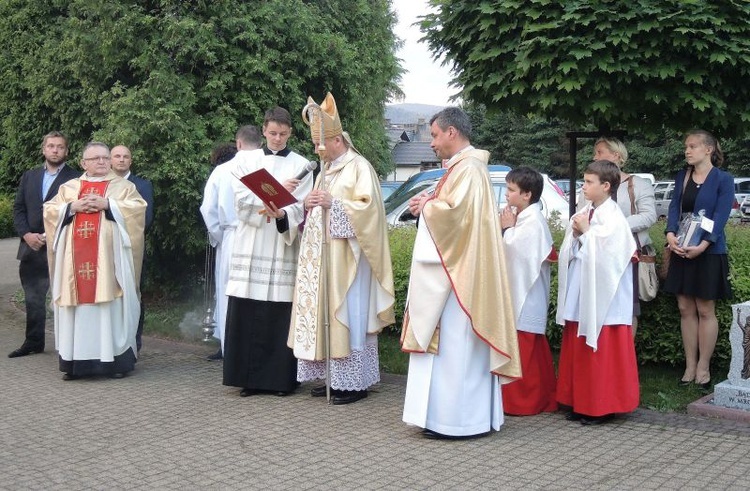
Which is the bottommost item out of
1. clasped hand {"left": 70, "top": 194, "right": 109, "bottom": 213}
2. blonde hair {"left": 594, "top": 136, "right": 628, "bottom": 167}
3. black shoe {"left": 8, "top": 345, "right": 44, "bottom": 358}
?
black shoe {"left": 8, "top": 345, "right": 44, "bottom": 358}

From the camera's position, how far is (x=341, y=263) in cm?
646

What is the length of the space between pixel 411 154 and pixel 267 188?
63.2 m

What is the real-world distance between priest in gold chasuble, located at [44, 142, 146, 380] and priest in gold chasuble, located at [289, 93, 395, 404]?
1.79 meters

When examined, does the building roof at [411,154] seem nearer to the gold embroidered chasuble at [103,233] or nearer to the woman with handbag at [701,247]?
the gold embroidered chasuble at [103,233]

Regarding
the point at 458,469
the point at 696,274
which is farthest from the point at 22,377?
the point at 696,274

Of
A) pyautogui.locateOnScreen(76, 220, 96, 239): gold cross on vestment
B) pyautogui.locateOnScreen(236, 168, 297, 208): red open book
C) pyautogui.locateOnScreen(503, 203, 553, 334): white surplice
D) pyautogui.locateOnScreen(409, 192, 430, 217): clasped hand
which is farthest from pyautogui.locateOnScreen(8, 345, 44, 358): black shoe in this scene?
pyautogui.locateOnScreen(503, 203, 553, 334): white surplice

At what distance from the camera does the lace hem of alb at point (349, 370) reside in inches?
254

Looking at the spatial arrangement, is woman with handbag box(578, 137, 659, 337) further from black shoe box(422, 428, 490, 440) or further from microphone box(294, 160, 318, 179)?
microphone box(294, 160, 318, 179)

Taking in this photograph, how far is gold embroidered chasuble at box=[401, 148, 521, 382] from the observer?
5.39 meters

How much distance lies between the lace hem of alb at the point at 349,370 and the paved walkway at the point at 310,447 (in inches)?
6.4

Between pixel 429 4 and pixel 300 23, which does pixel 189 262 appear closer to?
pixel 300 23

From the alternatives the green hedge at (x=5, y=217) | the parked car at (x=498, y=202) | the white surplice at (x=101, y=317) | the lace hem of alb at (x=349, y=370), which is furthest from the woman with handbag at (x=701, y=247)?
the green hedge at (x=5, y=217)

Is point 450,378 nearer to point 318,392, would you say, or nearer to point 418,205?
point 418,205

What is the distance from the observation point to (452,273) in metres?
5.43
